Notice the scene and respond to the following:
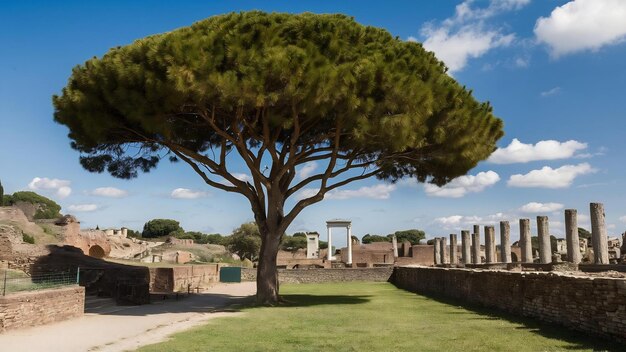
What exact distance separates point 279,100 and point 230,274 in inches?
879

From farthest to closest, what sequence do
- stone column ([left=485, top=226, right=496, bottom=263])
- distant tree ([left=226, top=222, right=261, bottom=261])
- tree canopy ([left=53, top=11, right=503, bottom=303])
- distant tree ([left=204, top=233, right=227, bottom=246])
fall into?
distant tree ([left=204, top=233, right=227, bottom=246])
distant tree ([left=226, top=222, right=261, bottom=261])
stone column ([left=485, top=226, right=496, bottom=263])
tree canopy ([left=53, top=11, right=503, bottom=303])

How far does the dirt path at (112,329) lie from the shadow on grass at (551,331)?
6539 millimetres

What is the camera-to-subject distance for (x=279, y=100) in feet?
52.1

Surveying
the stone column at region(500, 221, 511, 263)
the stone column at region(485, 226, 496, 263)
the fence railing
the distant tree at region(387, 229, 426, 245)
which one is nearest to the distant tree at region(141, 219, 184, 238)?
the distant tree at region(387, 229, 426, 245)

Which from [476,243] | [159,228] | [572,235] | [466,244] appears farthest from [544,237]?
[159,228]

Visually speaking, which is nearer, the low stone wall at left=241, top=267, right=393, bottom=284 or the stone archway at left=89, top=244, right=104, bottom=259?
the low stone wall at left=241, top=267, right=393, bottom=284

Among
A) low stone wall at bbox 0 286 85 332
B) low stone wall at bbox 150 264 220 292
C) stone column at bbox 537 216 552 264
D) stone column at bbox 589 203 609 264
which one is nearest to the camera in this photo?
low stone wall at bbox 0 286 85 332

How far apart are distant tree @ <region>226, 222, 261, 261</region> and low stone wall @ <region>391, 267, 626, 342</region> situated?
136ft

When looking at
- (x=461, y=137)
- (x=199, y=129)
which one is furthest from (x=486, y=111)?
(x=199, y=129)

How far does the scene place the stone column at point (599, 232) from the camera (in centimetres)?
2123

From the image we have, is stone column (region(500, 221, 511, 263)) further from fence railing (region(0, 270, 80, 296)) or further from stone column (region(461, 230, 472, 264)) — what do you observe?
fence railing (region(0, 270, 80, 296))

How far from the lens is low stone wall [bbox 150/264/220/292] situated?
957 inches

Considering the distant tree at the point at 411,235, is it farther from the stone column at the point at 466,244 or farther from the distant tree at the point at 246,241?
the stone column at the point at 466,244

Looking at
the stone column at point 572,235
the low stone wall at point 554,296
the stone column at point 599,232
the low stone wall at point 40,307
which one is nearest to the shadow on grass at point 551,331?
the low stone wall at point 554,296
